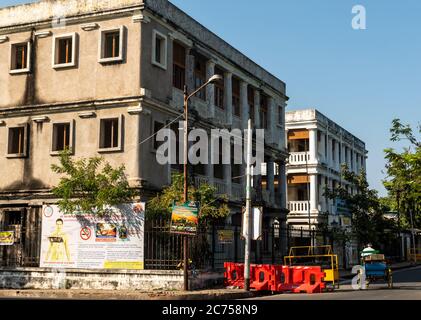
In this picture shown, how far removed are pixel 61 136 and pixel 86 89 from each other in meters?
2.54

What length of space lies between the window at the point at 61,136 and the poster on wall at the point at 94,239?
428cm

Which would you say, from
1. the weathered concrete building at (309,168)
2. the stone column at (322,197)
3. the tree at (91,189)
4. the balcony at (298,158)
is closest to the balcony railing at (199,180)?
the tree at (91,189)

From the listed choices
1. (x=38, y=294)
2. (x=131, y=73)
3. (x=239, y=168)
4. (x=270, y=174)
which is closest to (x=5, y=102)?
(x=131, y=73)

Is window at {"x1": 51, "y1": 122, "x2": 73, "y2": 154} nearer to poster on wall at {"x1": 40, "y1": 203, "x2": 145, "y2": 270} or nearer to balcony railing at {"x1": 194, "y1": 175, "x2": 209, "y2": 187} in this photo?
poster on wall at {"x1": 40, "y1": 203, "x2": 145, "y2": 270}

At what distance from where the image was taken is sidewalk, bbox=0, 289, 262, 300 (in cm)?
2075

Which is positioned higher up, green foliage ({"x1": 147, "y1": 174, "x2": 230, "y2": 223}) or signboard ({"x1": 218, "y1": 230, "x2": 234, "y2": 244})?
green foliage ({"x1": 147, "y1": 174, "x2": 230, "y2": 223})

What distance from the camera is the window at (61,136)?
28219 millimetres

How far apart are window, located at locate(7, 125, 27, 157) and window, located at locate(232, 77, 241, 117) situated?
1211 centimetres

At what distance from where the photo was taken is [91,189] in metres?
24.4

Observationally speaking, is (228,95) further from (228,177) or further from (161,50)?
(161,50)

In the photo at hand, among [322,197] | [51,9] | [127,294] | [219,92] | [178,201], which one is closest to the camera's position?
[127,294]

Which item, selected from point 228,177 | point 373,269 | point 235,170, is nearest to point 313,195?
point 235,170

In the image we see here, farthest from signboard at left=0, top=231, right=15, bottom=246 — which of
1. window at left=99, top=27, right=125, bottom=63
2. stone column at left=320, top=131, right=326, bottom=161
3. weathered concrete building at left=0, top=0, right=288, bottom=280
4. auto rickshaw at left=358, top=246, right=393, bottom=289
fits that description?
stone column at left=320, top=131, right=326, bottom=161

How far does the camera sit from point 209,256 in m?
25.0
